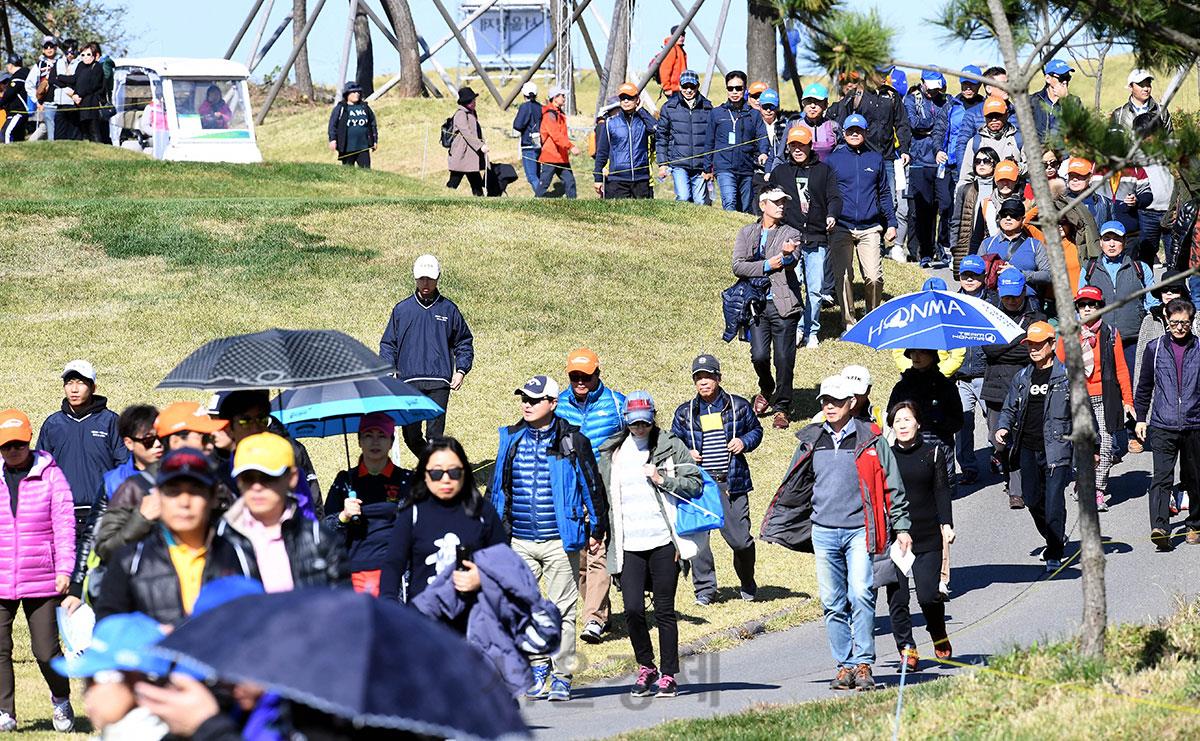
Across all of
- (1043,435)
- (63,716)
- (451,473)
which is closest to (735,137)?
(1043,435)

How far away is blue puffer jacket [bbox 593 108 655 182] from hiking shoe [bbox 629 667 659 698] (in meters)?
14.2

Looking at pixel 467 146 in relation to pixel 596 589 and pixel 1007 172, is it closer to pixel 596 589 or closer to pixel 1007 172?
pixel 1007 172

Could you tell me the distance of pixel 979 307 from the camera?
14688 millimetres

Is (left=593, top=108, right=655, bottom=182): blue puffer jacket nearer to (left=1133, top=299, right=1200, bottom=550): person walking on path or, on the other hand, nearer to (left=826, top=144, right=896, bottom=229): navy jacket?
(left=826, top=144, right=896, bottom=229): navy jacket

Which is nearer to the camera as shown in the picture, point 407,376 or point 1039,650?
point 1039,650

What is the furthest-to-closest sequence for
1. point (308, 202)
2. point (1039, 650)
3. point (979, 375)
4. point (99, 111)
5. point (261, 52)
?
point (261, 52)
point (99, 111)
point (308, 202)
point (979, 375)
point (1039, 650)

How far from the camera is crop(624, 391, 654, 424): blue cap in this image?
1169 cm

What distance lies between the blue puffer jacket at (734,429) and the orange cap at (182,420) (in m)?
5.79

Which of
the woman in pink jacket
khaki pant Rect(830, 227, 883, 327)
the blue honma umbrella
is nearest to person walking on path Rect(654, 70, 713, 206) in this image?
khaki pant Rect(830, 227, 883, 327)

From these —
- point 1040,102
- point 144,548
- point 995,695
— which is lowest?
point 995,695

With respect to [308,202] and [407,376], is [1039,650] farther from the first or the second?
[308,202]

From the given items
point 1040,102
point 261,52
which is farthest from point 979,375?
point 261,52

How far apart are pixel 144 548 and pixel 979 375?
443 inches

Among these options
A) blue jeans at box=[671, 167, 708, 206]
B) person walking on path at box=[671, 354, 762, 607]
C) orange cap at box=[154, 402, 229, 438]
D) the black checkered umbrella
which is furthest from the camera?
blue jeans at box=[671, 167, 708, 206]
